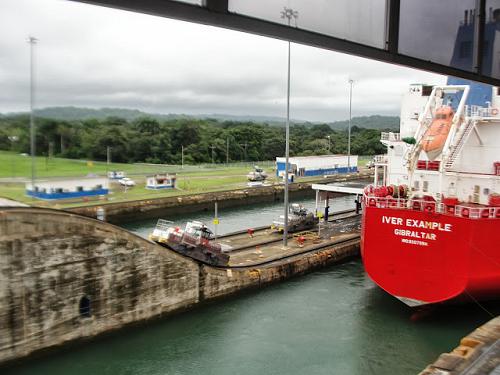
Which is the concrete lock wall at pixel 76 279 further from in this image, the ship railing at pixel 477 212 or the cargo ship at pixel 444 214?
the ship railing at pixel 477 212

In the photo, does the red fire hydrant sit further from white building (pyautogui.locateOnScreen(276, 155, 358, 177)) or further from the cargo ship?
white building (pyautogui.locateOnScreen(276, 155, 358, 177))

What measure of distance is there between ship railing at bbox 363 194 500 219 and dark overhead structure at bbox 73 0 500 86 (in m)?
9.09

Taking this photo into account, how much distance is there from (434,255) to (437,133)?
4489 mm

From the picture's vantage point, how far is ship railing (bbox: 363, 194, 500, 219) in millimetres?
13117

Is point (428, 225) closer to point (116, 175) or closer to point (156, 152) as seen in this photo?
point (116, 175)

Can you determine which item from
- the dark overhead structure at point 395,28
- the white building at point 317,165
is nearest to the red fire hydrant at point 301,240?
the dark overhead structure at point 395,28

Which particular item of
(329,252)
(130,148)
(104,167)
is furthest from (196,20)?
(130,148)

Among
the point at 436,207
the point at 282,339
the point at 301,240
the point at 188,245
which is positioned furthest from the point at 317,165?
the point at 282,339

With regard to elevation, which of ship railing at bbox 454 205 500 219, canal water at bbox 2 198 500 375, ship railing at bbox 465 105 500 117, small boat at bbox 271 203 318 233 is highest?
ship railing at bbox 465 105 500 117

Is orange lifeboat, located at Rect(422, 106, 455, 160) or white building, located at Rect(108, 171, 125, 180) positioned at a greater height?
orange lifeboat, located at Rect(422, 106, 455, 160)

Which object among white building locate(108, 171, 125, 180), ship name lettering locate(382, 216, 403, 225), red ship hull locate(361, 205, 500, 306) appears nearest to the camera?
red ship hull locate(361, 205, 500, 306)

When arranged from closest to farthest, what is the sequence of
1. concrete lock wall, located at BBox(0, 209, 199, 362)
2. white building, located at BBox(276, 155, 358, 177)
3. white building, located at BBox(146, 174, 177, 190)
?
concrete lock wall, located at BBox(0, 209, 199, 362) → white building, located at BBox(146, 174, 177, 190) → white building, located at BBox(276, 155, 358, 177)

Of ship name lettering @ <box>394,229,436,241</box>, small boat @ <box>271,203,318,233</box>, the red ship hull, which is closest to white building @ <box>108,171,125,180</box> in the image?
small boat @ <box>271,203,318,233</box>

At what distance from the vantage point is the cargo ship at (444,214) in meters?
13.1
